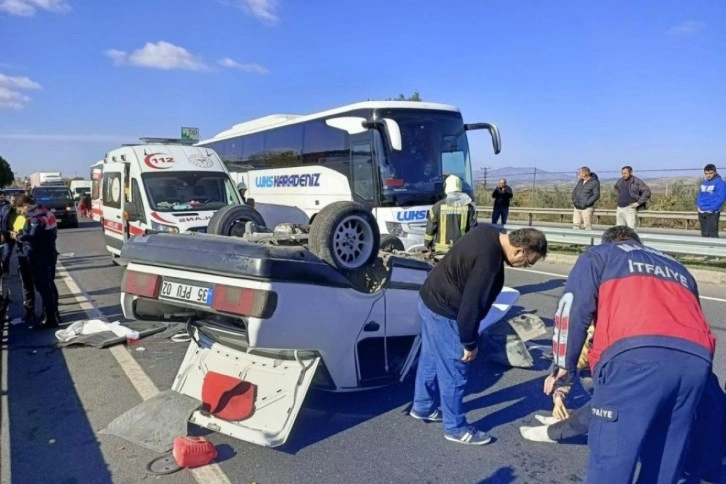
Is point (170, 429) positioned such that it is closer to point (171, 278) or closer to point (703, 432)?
point (171, 278)

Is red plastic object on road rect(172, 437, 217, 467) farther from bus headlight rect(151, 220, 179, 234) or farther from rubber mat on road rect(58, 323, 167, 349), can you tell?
bus headlight rect(151, 220, 179, 234)

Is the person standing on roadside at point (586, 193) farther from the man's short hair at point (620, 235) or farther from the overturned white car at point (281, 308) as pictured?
the man's short hair at point (620, 235)

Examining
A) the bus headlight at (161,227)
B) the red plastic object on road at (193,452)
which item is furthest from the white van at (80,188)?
the red plastic object on road at (193,452)

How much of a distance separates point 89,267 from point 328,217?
9.55 meters

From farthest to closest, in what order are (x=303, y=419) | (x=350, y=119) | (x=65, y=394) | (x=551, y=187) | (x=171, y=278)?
1. (x=551, y=187)
2. (x=350, y=119)
3. (x=65, y=394)
4. (x=303, y=419)
5. (x=171, y=278)

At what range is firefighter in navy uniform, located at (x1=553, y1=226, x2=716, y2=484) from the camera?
213cm

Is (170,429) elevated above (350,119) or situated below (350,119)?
below

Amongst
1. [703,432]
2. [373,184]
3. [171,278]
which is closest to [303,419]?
[171,278]

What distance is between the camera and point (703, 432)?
2625mm

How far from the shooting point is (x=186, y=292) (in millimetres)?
3391

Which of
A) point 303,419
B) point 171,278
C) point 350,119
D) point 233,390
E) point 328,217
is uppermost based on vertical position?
point 350,119

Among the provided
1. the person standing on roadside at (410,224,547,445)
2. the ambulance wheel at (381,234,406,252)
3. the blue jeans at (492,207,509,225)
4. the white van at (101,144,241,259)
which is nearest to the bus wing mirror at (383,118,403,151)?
the white van at (101,144,241,259)

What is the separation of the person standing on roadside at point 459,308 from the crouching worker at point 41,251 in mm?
4864

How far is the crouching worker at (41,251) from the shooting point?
6.42 meters
